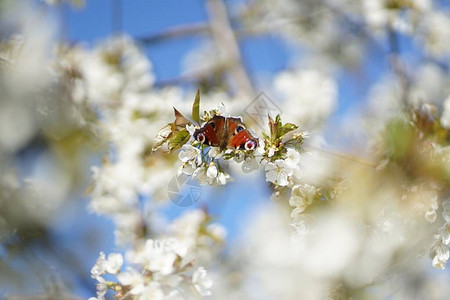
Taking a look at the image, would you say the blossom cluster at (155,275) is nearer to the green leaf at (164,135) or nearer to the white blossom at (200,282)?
the white blossom at (200,282)

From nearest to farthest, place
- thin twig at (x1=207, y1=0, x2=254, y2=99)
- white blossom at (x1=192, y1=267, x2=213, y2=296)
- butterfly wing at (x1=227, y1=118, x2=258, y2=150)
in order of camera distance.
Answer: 1. butterfly wing at (x1=227, y1=118, x2=258, y2=150)
2. white blossom at (x1=192, y1=267, x2=213, y2=296)
3. thin twig at (x1=207, y1=0, x2=254, y2=99)

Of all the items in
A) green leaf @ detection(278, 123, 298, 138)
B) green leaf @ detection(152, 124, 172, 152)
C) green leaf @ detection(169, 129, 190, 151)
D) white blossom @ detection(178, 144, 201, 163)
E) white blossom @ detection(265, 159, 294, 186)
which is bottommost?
white blossom @ detection(265, 159, 294, 186)

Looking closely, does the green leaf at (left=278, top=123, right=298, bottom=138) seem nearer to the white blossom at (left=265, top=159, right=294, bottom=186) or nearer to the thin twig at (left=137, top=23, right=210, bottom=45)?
the white blossom at (left=265, top=159, right=294, bottom=186)

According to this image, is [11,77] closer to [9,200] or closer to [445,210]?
[9,200]

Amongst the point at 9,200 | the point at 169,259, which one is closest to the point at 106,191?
the point at 9,200

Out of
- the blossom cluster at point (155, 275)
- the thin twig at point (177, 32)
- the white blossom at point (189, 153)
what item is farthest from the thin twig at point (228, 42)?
the white blossom at point (189, 153)

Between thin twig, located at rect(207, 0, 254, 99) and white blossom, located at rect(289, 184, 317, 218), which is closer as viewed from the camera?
white blossom, located at rect(289, 184, 317, 218)

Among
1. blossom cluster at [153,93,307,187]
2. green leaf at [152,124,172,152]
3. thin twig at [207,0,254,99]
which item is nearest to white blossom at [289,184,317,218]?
blossom cluster at [153,93,307,187]
